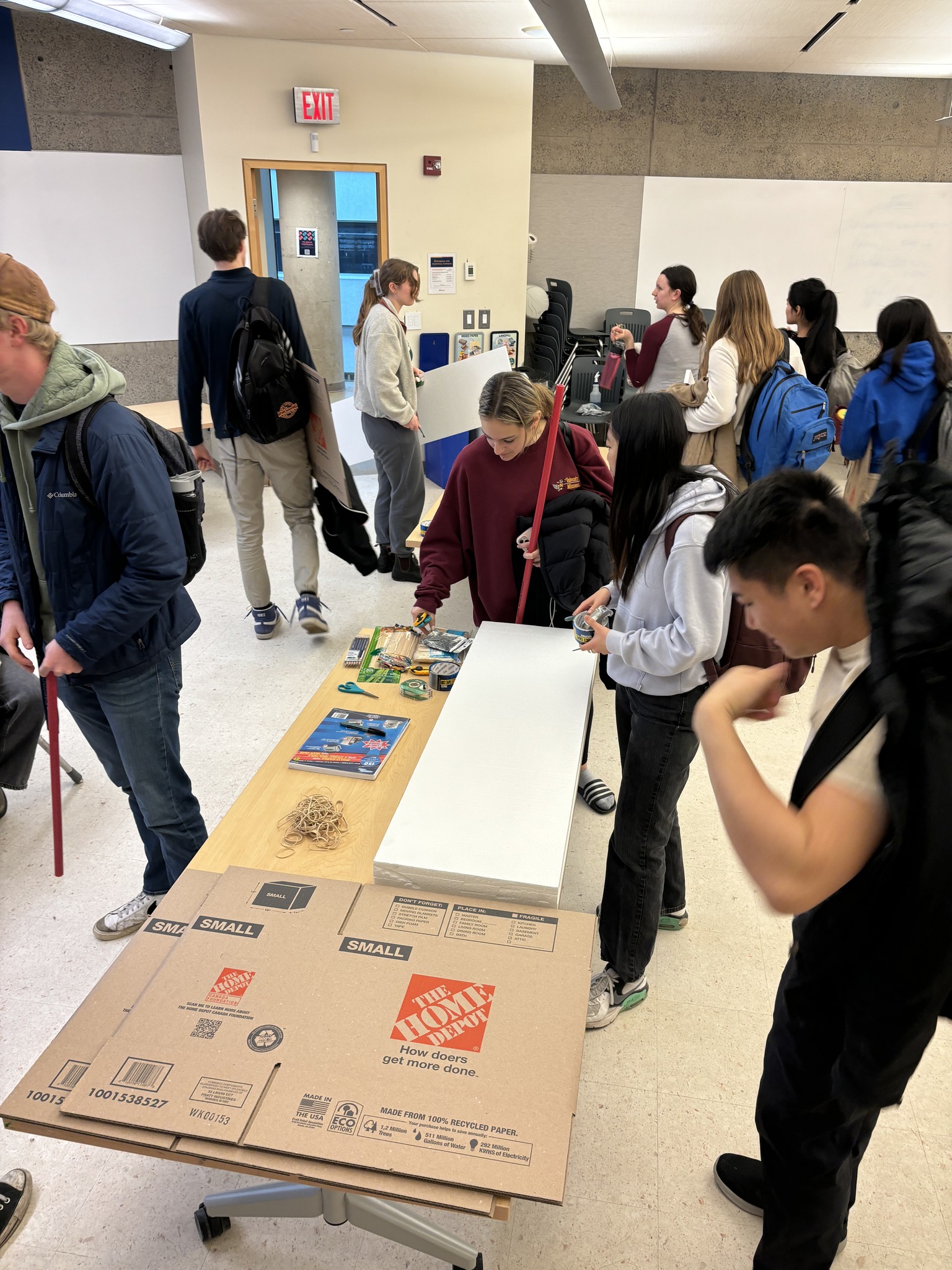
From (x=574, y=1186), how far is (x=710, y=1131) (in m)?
0.36

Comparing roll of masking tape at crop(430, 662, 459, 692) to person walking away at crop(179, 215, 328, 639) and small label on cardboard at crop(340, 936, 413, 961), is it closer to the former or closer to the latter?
small label on cardboard at crop(340, 936, 413, 961)

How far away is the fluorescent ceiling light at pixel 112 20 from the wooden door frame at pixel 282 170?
824 millimetres

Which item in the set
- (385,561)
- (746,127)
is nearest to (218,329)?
(385,561)

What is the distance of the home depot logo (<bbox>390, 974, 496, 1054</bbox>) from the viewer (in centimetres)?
133

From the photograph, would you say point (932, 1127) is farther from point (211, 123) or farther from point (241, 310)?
point (211, 123)

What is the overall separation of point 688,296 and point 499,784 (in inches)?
142

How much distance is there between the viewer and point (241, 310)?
3840 millimetres

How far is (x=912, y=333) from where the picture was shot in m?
3.49

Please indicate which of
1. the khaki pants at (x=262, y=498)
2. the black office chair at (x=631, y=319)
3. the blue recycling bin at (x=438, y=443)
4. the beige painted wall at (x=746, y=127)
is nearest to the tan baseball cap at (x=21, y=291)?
the khaki pants at (x=262, y=498)

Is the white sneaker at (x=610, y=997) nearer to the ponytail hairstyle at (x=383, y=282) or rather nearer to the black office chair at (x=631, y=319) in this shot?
the ponytail hairstyle at (x=383, y=282)

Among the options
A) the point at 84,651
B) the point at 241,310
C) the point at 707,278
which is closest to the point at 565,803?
the point at 84,651

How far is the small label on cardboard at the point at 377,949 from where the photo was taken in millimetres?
1473

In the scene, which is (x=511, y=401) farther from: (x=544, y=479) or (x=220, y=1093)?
(x=220, y=1093)

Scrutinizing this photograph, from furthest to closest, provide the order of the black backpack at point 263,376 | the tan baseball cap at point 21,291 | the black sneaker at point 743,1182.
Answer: the black backpack at point 263,376 → the black sneaker at point 743,1182 → the tan baseball cap at point 21,291
